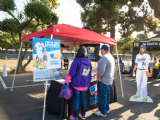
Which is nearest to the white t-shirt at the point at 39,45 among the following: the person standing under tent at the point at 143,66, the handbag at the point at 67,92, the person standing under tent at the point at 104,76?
the handbag at the point at 67,92

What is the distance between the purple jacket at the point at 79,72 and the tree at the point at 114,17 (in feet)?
28.5

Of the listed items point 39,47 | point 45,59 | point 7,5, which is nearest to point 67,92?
point 45,59

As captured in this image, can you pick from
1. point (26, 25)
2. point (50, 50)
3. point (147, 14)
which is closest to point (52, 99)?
point (50, 50)

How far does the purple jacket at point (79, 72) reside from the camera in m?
2.64

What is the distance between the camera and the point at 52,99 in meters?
3.27

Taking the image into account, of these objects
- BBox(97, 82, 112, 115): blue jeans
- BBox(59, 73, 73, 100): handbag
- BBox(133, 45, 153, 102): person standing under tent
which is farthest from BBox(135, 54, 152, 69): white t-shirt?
BBox(59, 73, 73, 100): handbag

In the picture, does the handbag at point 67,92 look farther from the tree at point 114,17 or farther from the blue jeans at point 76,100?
the tree at point 114,17

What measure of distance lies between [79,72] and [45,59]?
0.89 metres

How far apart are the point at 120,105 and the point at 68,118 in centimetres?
190

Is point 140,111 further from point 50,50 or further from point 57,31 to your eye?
point 57,31

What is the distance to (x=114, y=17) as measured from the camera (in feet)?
34.1

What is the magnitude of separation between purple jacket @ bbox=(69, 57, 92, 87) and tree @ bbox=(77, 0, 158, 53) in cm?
869

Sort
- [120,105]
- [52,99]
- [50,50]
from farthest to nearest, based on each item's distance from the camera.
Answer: [120,105] → [52,99] → [50,50]

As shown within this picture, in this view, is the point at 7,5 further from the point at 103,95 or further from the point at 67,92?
the point at 103,95
